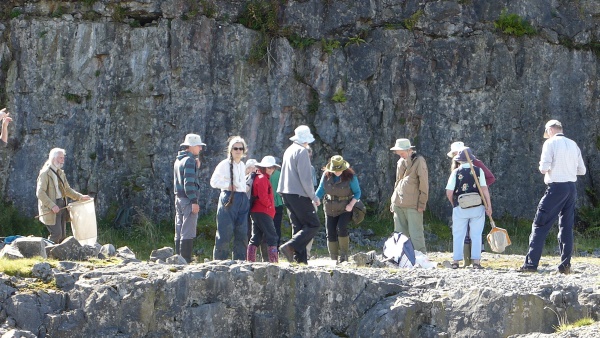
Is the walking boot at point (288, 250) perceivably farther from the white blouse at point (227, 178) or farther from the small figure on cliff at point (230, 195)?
the white blouse at point (227, 178)

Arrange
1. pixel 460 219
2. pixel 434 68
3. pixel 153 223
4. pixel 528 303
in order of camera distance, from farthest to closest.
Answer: pixel 434 68 < pixel 153 223 < pixel 460 219 < pixel 528 303

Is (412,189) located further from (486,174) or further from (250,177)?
(250,177)

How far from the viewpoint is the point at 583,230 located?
22891mm

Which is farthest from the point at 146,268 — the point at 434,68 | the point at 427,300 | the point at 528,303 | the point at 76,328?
the point at 434,68

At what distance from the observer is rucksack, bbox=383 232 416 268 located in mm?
14227

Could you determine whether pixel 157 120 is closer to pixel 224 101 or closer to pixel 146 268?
pixel 224 101

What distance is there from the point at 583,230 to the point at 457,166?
8669 mm

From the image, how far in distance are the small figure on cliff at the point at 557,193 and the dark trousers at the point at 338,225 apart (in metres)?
2.92

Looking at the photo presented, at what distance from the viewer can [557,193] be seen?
13.6 meters

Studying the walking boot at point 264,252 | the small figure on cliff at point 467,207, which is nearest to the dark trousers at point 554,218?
the small figure on cliff at point 467,207

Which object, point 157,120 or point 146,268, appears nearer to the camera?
point 146,268

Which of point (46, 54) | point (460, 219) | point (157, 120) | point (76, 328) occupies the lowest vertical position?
point (76, 328)

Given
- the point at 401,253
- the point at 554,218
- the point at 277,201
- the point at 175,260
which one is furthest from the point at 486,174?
the point at 175,260

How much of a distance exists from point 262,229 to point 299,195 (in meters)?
0.71
